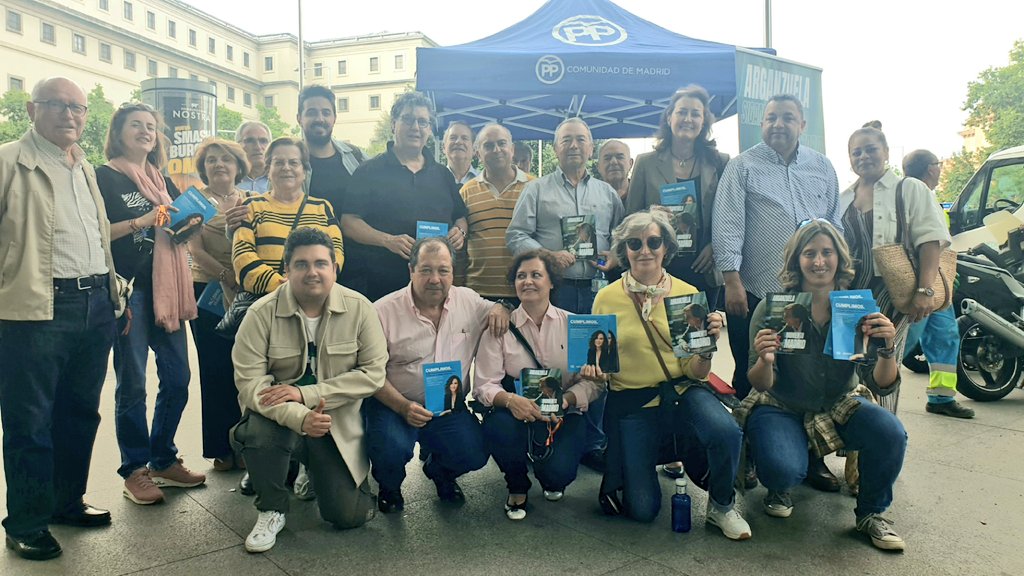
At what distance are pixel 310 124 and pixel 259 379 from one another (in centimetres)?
188

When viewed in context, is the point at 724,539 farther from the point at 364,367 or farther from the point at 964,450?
the point at 964,450

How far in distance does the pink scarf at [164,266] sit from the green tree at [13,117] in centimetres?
2976

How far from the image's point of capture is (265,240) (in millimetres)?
3551

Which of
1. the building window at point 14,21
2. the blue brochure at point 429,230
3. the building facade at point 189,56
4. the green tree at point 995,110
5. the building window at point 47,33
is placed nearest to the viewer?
the blue brochure at point 429,230

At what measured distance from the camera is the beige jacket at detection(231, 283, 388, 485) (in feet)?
10.0

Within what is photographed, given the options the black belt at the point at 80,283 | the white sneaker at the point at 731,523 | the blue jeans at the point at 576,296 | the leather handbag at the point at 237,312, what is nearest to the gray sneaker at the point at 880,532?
the white sneaker at the point at 731,523

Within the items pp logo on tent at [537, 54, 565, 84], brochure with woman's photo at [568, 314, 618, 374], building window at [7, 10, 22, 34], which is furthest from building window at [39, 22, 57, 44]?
brochure with woman's photo at [568, 314, 618, 374]

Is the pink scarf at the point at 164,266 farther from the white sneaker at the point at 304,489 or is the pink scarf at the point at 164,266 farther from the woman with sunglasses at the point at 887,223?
the woman with sunglasses at the point at 887,223

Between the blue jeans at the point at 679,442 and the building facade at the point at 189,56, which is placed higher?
the building facade at the point at 189,56

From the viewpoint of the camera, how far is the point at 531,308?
3523 mm

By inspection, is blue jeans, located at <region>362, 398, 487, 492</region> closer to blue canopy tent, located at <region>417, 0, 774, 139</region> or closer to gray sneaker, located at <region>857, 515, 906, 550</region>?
gray sneaker, located at <region>857, 515, 906, 550</region>

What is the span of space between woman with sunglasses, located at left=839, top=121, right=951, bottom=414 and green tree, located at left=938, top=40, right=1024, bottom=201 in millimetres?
37390

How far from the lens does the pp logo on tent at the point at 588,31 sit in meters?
7.70

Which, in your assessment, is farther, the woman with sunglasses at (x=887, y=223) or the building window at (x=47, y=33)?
the building window at (x=47, y=33)
